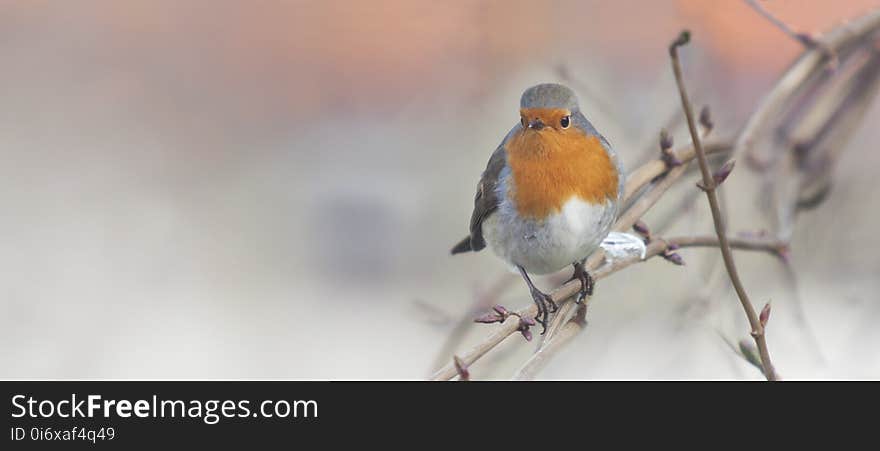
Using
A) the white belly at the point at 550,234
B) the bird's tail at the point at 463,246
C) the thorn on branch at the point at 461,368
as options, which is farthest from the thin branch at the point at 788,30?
the thorn on branch at the point at 461,368

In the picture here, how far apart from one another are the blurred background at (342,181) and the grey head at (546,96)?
58cm

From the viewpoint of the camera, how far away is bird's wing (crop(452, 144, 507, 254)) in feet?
7.13

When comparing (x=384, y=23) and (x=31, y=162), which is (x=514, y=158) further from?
(x=31, y=162)

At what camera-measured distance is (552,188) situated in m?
2.06

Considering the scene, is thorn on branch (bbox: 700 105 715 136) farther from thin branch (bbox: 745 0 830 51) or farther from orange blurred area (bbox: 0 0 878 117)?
orange blurred area (bbox: 0 0 878 117)

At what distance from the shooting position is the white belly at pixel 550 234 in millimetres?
1988

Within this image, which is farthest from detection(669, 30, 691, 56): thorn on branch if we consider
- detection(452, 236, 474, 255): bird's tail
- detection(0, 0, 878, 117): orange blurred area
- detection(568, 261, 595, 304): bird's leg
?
detection(0, 0, 878, 117): orange blurred area

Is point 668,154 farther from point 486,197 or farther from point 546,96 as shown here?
point 486,197

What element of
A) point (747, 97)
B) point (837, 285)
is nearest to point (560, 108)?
point (837, 285)

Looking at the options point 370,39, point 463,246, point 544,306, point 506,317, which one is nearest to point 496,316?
point 506,317

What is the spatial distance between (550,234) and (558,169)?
0.13 metres

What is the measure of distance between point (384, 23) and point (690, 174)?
227 centimetres

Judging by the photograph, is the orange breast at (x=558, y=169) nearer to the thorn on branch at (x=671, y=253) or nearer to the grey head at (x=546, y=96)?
the grey head at (x=546, y=96)

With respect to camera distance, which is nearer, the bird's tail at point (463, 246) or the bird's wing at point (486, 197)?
A: the bird's wing at point (486, 197)
